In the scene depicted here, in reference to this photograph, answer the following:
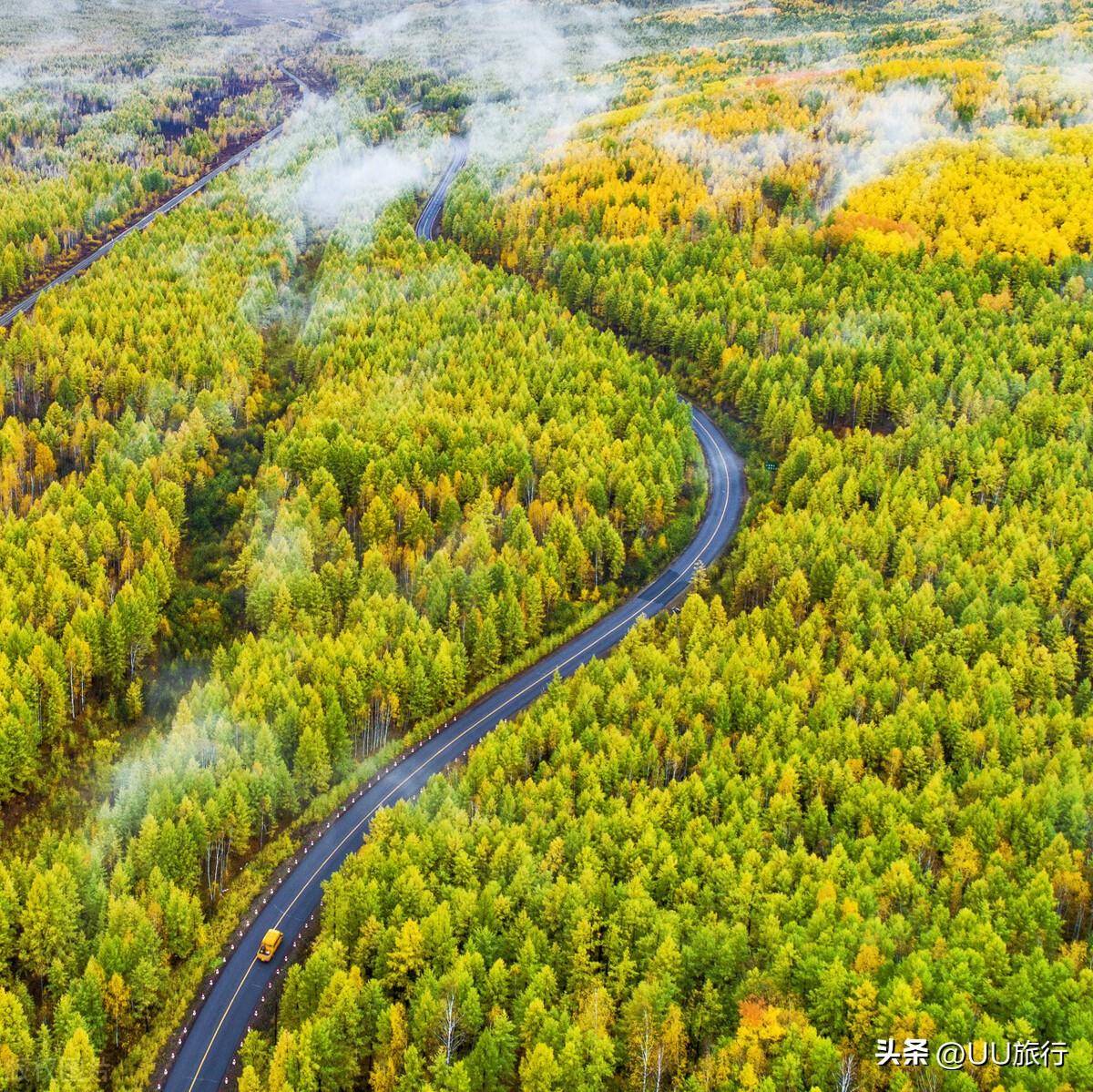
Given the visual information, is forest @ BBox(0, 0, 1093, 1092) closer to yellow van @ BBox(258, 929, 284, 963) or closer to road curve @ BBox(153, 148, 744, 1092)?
road curve @ BBox(153, 148, 744, 1092)

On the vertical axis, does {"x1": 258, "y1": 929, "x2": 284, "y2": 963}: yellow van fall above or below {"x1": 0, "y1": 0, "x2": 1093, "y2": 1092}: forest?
below

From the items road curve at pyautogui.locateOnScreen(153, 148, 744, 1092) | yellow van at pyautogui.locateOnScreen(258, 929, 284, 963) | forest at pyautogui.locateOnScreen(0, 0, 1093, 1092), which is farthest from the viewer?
yellow van at pyautogui.locateOnScreen(258, 929, 284, 963)

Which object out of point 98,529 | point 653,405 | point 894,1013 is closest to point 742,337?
point 653,405

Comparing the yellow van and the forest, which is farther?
the yellow van

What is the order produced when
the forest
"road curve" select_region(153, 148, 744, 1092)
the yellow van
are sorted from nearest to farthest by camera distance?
the forest → "road curve" select_region(153, 148, 744, 1092) → the yellow van

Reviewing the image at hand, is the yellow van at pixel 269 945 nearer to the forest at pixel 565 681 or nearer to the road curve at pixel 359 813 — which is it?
the road curve at pixel 359 813

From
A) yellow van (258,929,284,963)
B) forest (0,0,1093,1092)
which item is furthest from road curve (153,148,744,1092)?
forest (0,0,1093,1092)

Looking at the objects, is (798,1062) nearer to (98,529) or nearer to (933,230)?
(98,529)
